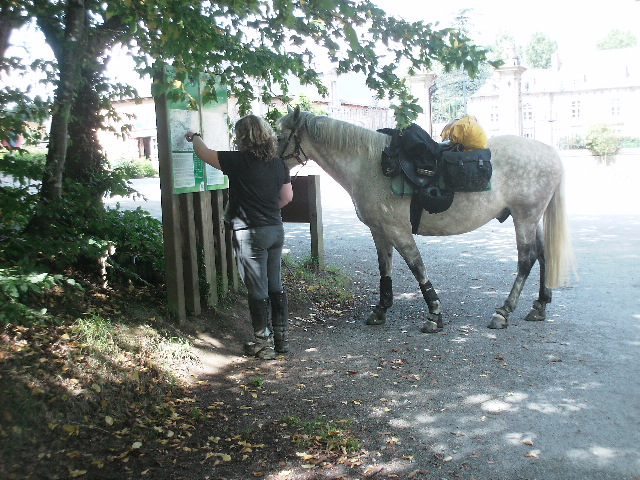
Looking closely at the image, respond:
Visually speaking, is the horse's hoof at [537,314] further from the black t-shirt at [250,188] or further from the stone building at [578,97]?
the stone building at [578,97]

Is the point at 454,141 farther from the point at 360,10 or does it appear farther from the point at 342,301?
the point at 342,301

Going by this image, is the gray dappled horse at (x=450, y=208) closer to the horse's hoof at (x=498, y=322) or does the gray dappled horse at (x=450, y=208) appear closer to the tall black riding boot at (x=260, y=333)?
the horse's hoof at (x=498, y=322)

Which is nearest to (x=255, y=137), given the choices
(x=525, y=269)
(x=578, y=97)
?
(x=525, y=269)

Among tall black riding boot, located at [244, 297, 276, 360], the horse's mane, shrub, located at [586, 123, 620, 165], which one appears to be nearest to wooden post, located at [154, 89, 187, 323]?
tall black riding boot, located at [244, 297, 276, 360]

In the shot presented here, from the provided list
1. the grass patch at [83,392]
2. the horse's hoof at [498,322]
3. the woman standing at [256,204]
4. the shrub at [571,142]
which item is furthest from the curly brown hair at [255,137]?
the shrub at [571,142]

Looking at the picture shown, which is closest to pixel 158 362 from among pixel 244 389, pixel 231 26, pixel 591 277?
pixel 244 389

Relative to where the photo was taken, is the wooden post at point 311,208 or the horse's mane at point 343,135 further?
the wooden post at point 311,208

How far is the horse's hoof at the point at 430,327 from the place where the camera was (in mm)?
6133

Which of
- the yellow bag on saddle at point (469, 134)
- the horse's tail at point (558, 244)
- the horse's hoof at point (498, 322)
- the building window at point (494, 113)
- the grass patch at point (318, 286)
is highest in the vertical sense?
the building window at point (494, 113)

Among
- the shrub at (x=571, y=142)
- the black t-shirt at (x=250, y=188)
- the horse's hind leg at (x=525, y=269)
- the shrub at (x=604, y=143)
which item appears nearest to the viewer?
the black t-shirt at (x=250, y=188)

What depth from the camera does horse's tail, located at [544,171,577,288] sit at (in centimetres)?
663

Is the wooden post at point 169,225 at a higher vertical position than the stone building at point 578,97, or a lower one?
lower

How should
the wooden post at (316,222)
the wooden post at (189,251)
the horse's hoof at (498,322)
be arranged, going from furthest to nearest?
the wooden post at (316,222), the horse's hoof at (498,322), the wooden post at (189,251)

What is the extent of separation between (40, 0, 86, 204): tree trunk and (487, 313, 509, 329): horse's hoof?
4289mm
